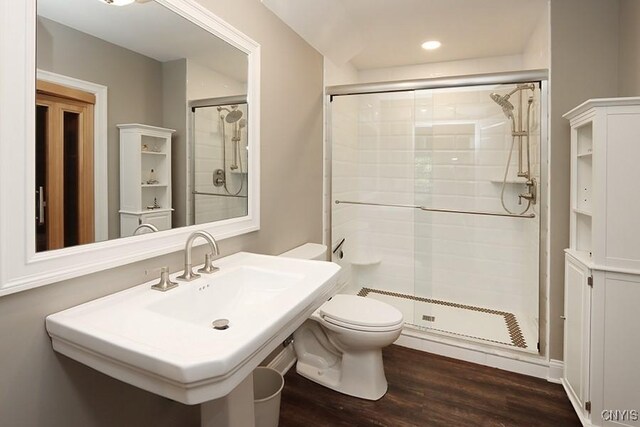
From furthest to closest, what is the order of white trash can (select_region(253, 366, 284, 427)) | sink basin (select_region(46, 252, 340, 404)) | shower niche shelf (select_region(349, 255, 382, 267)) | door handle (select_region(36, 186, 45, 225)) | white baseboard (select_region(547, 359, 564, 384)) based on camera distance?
shower niche shelf (select_region(349, 255, 382, 267)) → white baseboard (select_region(547, 359, 564, 384)) → white trash can (select_region(253, 366, 284, 427)) → door handle (select_region(36, 186, 45, 225)) → sink basin (select_region(46, 252, 340, 404))

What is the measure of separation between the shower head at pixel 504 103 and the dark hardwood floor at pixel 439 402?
1956 millimetres

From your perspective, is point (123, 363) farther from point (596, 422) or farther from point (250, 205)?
point (596, 422)

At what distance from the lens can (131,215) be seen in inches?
49.8

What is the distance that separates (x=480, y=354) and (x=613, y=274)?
1.06 meters

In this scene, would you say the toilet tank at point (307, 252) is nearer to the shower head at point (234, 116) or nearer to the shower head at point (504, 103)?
the shower head at point (234, 116)

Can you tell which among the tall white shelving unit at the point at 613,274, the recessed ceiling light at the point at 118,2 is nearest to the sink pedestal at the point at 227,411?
the recessed ceiling light at the point at 118,2

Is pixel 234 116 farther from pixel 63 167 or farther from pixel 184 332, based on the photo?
pixel 184 332

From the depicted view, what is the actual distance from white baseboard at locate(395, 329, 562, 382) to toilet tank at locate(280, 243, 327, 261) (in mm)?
930

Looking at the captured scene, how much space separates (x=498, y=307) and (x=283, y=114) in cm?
245

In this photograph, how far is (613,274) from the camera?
64.1 inches

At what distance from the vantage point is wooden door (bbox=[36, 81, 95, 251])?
39.3 inches

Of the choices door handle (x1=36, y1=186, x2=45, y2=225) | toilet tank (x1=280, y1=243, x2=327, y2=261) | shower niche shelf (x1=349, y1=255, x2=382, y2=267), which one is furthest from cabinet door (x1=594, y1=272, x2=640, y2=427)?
door handle (x1=36, y1=186, x2=45, y2=225)

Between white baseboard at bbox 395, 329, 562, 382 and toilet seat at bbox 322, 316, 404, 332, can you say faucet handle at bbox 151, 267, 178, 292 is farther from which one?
white baseboard at bbox 395, 329, 562, 382

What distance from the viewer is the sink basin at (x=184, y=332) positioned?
0.76m
